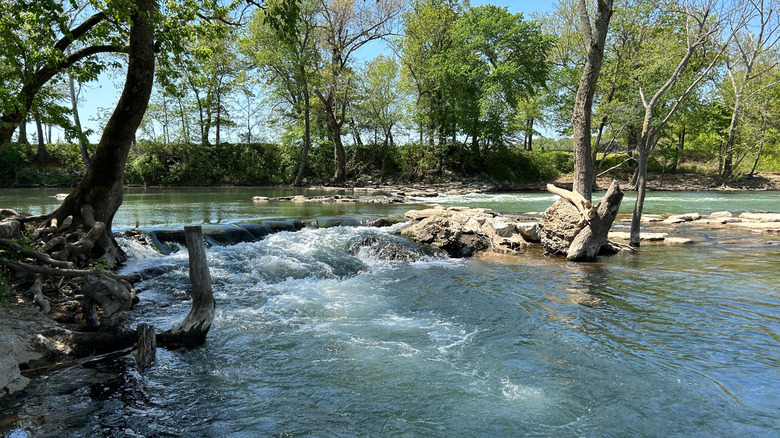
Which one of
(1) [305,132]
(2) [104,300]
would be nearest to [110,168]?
(2) [104,300]

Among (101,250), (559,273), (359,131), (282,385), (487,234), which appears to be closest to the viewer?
(282,385)

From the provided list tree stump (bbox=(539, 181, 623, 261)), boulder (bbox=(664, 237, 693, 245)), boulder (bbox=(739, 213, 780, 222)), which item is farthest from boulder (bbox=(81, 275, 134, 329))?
boulder (bbox=(739, 213, 780, 222))

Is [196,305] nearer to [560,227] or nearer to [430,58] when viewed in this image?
[560,227]

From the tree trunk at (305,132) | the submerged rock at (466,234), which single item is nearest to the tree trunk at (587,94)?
the submerged rock at (466,234)

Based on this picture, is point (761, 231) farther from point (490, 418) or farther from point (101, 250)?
point (101, 250)

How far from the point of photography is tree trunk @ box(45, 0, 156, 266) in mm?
7719

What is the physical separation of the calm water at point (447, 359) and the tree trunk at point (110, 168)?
3.53ft

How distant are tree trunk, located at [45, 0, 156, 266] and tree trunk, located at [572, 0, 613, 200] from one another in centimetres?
1017

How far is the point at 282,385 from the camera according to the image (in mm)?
4625

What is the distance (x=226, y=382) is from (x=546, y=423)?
128 inches

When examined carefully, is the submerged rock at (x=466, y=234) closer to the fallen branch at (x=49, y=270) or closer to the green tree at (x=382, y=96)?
the fallen branch at (x=49, y=270)

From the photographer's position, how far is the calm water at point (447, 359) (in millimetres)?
3918

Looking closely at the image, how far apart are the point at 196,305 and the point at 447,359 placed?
3222 millimetres

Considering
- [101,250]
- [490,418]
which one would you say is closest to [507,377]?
[490,418]
